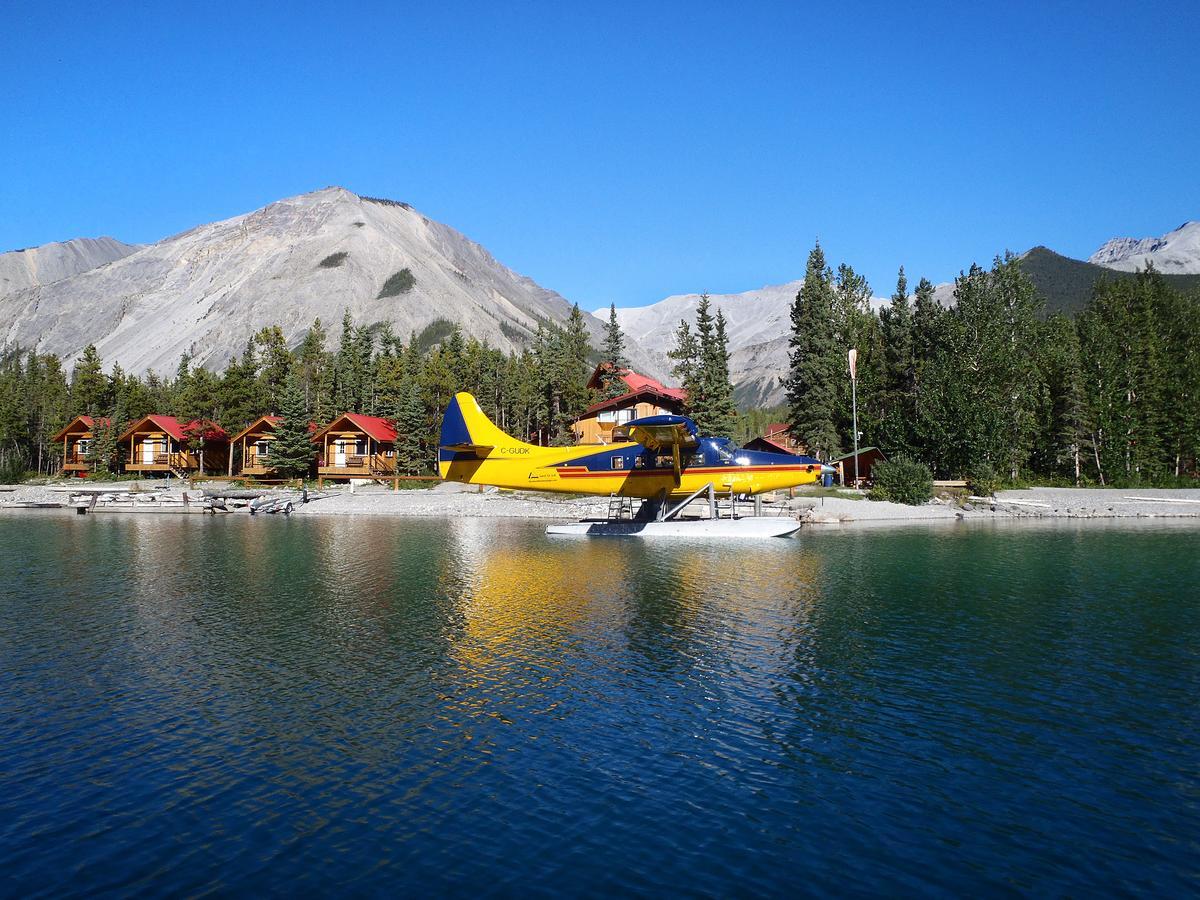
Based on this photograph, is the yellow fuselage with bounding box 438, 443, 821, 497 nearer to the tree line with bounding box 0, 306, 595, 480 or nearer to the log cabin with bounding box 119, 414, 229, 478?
the tree line with bounding box 0, 306, 595, 480

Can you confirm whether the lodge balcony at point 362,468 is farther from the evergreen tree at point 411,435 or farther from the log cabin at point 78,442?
the log cabin at point 78,442

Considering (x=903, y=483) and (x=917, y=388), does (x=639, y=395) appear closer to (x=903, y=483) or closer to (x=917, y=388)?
(x=917, y=388)

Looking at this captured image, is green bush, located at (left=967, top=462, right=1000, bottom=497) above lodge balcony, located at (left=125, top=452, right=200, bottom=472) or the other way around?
the other way around

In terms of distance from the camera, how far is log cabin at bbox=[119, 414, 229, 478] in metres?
70.4

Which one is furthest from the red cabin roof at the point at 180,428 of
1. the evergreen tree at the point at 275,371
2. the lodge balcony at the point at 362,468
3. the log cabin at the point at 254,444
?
the lodge balcony at the point at 362,468

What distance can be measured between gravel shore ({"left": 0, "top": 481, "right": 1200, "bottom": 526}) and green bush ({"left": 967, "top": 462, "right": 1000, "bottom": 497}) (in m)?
1.04

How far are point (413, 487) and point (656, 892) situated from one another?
58.9 metres

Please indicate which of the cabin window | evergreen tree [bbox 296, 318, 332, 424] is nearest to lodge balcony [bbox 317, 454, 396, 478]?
evergreen tree [bbox 296, 318, 332, 424]

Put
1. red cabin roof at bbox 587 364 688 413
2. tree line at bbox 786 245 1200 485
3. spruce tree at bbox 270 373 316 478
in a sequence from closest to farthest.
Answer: tree line at bbox 786 245 1200 485
spruce tree at bbox 270 373 316 478
red cabin roof at bbox 587 364 688 413

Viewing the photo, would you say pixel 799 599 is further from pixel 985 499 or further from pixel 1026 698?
pixel 985 499

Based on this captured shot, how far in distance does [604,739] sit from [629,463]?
23594 mm

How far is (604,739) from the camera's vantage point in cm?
979

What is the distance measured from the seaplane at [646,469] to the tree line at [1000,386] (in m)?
26.2

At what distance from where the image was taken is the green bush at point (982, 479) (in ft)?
162
